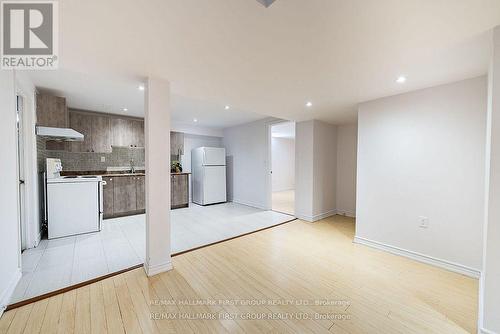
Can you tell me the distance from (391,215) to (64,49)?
4059mm

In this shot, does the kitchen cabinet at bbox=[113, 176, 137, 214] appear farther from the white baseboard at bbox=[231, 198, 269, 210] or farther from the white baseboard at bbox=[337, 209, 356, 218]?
the white baseboard at bbox=[337, 209, 356, 218]

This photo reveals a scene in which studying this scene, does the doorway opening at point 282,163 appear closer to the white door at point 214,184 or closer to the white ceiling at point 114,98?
the white door at point 214,184

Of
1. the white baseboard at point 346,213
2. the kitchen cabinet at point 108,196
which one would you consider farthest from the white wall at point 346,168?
the kitchen cabinet at point 108,196

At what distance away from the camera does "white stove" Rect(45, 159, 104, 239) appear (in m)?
3.06

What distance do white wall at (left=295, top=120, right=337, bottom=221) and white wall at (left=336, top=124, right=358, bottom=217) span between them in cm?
28

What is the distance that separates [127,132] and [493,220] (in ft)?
18.9

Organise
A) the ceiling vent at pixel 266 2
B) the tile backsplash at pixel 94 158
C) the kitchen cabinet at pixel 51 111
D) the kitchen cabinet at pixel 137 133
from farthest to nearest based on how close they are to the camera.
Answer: the kitchen cabinet at pixel 137 133
the tile backsplash at pixel 94 158
the kitchen cabinet at pixel 51 111
the ceiling vent at pixel 266 2

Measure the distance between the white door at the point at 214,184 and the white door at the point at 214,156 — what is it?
12 cm

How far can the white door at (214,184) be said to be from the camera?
551 cm

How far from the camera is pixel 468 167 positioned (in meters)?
2.16

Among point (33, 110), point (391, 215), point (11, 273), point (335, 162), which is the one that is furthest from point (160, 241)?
point (335, 162)

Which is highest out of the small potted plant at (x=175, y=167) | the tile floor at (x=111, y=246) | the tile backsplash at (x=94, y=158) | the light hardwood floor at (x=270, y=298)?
the tile backsplash at (x=94, y=158)

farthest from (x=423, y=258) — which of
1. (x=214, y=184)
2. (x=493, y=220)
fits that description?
(x=214, y=184)

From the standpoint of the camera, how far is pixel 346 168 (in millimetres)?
4645
